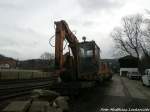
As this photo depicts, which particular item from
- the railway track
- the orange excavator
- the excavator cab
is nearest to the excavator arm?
the orange excavator

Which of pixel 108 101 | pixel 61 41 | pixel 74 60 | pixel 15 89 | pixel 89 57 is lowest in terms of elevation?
pixel 108 101

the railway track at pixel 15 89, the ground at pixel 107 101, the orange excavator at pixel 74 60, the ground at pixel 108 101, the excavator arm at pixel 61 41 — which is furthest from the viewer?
the railway track at pixel 15 89

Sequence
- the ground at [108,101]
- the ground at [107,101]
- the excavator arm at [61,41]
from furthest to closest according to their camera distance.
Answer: the excavator arm at [61,41] → the ground at [108,101] → the ground at [107,101]

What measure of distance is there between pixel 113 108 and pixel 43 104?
3.98m

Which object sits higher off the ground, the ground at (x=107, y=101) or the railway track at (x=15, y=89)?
the railway track at (x=15, y=89)

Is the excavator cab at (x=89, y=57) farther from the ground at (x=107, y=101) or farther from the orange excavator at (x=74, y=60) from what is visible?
the ground at (x=107, y=101)

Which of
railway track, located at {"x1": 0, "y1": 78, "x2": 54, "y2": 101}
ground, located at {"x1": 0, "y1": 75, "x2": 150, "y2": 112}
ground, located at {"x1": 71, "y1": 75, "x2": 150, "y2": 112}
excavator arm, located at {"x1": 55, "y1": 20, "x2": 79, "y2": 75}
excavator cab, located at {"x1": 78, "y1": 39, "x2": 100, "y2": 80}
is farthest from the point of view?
excavator cab, located at {"x1": 78, "y1": 39, "x2": 100, "y2": 80}

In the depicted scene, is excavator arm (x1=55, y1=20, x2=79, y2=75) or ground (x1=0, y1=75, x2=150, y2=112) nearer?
ground (x1=0, y1=75, x2=150, y2=112)

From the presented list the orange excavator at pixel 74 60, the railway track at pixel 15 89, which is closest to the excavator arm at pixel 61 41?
the orange excavator at pixel 74 60

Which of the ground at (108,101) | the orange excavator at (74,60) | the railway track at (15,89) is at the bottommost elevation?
the ground at (108,101)

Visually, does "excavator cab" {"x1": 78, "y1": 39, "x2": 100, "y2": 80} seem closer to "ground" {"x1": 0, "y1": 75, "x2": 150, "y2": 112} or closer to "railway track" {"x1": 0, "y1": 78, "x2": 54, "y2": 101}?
"ground" {"x1": 0, "y1": 75, "x2": 150, "y2": 112}

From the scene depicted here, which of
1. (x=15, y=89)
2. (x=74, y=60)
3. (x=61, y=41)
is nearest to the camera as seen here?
(x=61, y=41)

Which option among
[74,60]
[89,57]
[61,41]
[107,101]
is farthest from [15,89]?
[107,101]

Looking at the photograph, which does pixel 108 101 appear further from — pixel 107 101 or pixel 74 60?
pixel 74 60
